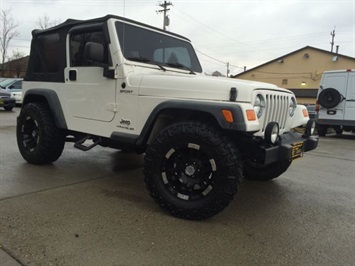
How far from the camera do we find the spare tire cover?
1116cm

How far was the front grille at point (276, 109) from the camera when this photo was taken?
11.3ft

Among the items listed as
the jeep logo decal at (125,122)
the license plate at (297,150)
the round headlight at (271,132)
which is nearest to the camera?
the round headlight at (271,132)

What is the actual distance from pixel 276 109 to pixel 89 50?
220cm

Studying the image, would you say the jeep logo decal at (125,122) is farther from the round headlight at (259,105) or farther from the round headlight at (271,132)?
the round headlight at (271,132)

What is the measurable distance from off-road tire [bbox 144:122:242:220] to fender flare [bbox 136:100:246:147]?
165 millimetres

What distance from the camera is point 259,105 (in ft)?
11.0

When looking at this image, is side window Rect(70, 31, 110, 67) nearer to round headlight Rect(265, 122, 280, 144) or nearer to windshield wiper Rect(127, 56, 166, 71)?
windshield wiper Rect(127, 56, 166, 71)

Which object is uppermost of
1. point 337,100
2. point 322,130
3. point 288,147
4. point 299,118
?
point 337,100

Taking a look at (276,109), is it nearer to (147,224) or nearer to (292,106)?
(292,106)

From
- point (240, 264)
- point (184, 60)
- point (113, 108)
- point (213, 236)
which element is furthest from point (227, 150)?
point (184, 60)

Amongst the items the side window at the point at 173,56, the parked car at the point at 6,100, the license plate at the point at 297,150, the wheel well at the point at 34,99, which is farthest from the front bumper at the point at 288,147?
the parked car at the point at 6,100

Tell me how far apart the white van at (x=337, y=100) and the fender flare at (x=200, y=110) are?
30.8 ft

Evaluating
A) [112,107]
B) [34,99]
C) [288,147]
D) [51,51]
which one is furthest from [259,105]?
[34,99]

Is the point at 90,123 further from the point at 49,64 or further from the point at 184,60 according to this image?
the point at 184,60
